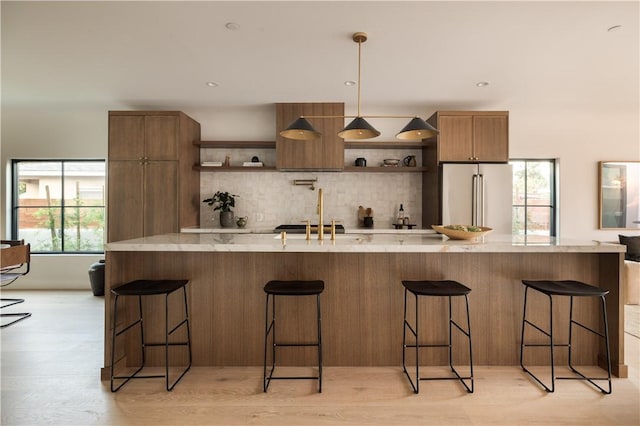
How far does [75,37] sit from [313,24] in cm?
202

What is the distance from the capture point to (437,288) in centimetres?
218

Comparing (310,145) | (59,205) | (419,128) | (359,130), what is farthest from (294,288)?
(59,205)

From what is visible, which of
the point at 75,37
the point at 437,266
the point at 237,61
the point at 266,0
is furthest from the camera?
the point at 237,61

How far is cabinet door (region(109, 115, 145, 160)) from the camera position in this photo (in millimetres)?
4180

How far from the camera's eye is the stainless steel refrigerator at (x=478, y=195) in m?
4.16

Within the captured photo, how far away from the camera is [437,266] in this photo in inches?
98.7

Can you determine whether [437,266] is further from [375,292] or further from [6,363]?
[6,363]

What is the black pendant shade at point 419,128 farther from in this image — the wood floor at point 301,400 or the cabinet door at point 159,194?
the cabinet door at point 159,194

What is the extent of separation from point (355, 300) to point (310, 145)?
245 centimetres

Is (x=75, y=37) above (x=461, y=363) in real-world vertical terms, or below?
above

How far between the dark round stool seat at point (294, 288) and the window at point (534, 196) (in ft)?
13.4

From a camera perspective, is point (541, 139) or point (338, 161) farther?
point (541, 139)

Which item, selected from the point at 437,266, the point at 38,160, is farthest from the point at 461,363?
the point at 38,160

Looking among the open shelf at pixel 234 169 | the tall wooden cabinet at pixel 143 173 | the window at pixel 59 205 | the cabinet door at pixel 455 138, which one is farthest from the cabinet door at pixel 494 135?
the window at pixel 59 205
